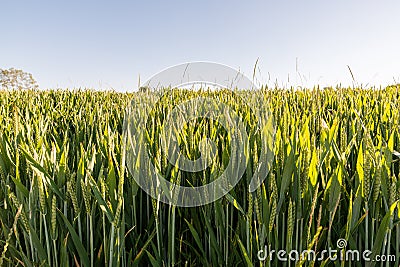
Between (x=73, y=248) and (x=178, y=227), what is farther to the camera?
(x=178, y=227)

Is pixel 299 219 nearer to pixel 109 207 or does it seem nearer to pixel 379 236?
pixel 379 236

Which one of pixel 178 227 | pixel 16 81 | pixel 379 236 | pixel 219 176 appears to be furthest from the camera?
pixel 16 81

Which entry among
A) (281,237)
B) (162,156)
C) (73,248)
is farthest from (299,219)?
(73,248)

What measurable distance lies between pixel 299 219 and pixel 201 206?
0.24m

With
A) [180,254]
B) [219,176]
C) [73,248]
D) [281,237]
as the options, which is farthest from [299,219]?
[73,248]

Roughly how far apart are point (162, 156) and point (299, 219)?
410mm

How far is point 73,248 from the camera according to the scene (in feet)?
2.74

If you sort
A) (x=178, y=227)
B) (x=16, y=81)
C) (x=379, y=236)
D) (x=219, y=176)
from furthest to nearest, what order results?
(x=16, y=81) < (x=178, y=227) < (x=219, y=176) < (x=379, y=236)

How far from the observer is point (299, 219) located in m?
0.76

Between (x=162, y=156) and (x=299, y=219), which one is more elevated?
(x=162, y=156)

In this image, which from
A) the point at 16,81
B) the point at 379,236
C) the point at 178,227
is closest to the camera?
the point at 379,236

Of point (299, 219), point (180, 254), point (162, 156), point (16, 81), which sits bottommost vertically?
point (180, 254)

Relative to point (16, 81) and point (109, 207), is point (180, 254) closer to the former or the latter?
point (109, 207)

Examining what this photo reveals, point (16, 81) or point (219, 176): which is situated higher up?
point (16, 81)
